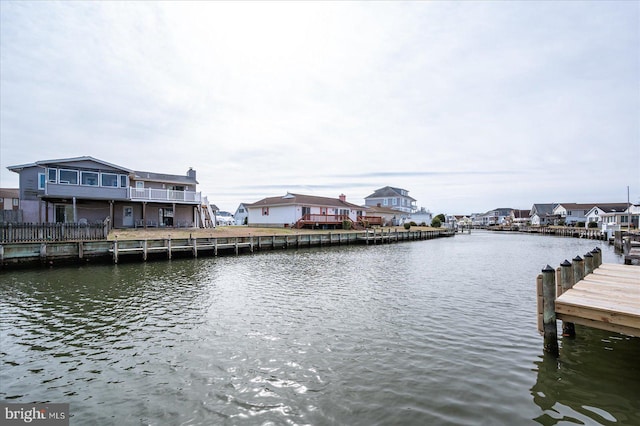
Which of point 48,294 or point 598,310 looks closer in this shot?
point 598,310

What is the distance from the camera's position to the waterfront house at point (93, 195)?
97.8ft

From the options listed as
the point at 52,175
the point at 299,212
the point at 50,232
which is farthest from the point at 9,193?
the point at 299,212

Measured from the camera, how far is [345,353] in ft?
26.0

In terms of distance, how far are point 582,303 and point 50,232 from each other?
27.0 m

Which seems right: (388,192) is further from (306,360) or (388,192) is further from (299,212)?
(306,360)

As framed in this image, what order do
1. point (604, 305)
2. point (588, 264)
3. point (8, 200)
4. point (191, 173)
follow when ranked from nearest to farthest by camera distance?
1. point (604, 305)
2. point (588, 264)
3. point (191, 173)
4. point (8, 200)

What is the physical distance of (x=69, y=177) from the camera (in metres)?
30.2

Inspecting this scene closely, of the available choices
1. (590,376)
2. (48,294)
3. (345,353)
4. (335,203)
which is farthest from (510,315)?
(335,203)

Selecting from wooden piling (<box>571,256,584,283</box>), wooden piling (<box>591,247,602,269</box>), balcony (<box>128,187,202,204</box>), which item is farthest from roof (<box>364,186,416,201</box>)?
wooden piling (<box>571,256,584,283</box>)

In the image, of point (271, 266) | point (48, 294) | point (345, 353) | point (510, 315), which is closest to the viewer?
point (345, 353)

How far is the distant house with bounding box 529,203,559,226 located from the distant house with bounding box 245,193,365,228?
75.0 meters

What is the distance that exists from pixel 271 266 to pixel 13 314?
539 inches

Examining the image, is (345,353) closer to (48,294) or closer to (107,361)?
(107,361)

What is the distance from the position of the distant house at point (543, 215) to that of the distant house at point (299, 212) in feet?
246
